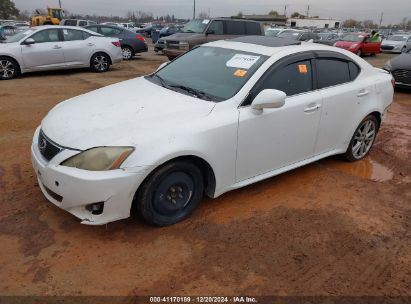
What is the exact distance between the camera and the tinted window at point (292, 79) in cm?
384

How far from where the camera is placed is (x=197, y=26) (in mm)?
14047

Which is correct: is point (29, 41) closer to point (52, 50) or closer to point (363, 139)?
point (52, 50)

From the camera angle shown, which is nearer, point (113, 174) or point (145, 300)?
point (145, 300)

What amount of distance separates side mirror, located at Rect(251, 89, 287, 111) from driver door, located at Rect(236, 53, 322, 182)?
11 centimetres

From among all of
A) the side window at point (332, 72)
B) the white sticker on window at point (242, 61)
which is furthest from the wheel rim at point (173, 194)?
the side window at point (332, 72)

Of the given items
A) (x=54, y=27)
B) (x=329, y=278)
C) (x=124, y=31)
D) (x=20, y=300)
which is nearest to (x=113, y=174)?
(x=20, y=300)

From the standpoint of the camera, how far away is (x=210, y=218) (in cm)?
365

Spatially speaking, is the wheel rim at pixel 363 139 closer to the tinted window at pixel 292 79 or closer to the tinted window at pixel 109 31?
the tinted window at pixel 292 79

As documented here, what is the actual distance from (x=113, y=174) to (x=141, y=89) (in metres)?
1.42

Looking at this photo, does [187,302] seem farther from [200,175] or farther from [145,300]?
[200,175]

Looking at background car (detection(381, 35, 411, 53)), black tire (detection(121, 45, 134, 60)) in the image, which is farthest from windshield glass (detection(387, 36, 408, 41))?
black tire (detection(121, 45, 134, 60))

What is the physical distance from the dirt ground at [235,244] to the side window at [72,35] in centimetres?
742

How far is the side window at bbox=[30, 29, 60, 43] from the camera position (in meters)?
10.6

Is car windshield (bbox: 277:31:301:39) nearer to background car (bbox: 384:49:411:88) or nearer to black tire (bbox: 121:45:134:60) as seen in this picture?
black tire (bbox: 121:45:134:60)
